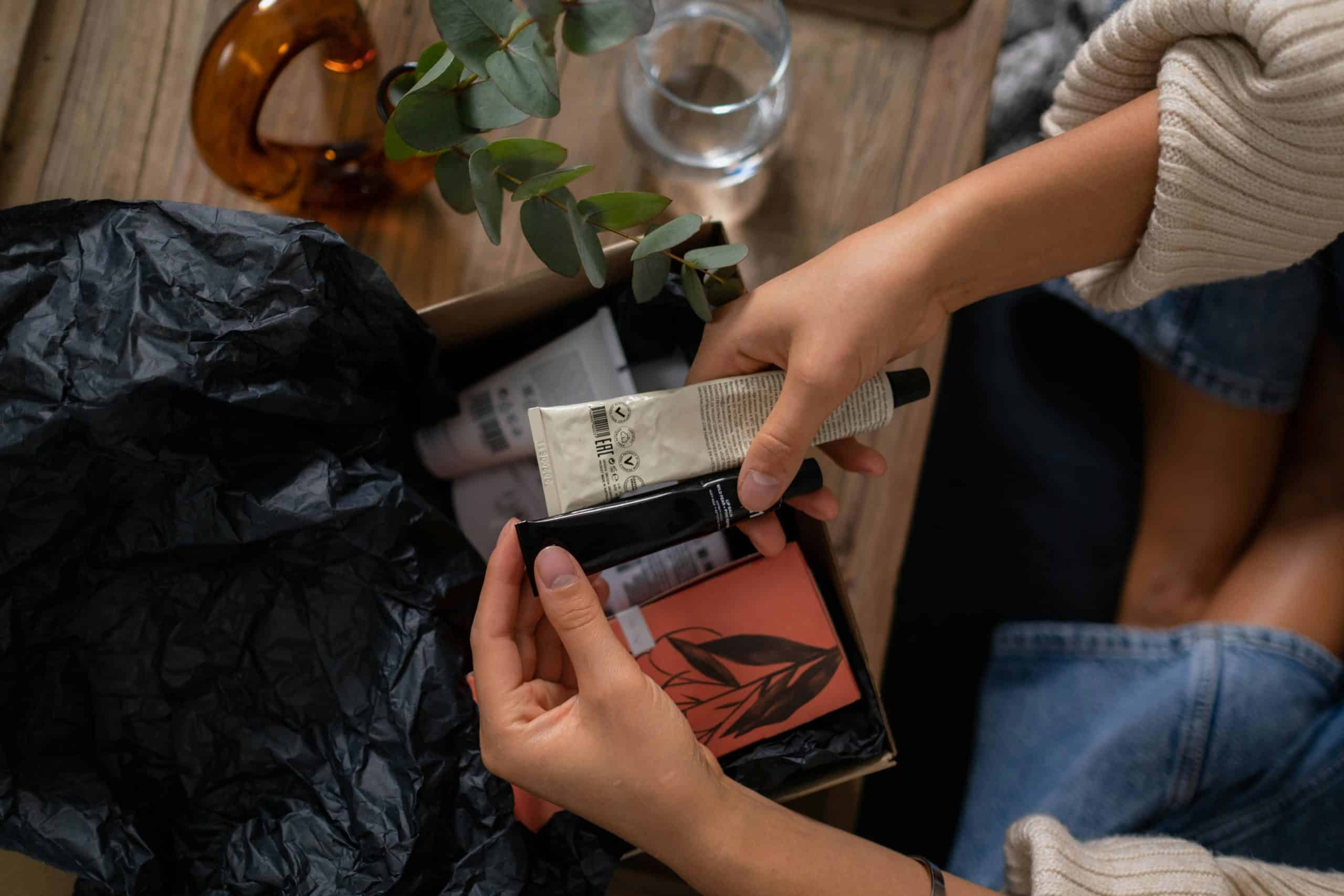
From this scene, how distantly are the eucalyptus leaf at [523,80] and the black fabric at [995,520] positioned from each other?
0.55 metres

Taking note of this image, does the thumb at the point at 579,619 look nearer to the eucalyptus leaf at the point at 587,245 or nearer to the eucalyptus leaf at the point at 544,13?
the eucalyptus leaf at the point at 587,245

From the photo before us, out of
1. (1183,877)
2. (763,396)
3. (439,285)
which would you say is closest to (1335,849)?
(1183,877)

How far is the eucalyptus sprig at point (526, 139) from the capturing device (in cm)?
37

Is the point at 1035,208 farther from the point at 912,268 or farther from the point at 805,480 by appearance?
the point at 805,480

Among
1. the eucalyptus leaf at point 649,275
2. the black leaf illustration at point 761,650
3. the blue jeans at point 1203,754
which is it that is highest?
the eucalyptus leaf at point 649,275

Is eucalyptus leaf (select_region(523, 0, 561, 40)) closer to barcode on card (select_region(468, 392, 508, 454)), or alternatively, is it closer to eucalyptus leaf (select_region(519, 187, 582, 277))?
eucalyptus leaf (select_region(519, 187, 582, 277))

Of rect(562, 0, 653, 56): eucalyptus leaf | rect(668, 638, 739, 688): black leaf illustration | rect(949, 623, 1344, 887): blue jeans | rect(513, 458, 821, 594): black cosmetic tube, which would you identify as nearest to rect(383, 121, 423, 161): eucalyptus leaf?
rect(562, 0, 653, 56): eucalyptus leaf

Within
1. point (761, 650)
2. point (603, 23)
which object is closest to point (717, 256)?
point (603, 23)

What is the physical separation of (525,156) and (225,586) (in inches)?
12.9

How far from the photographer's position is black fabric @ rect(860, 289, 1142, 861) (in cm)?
74

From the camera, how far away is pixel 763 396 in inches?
18.6

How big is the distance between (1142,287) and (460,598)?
0.48m

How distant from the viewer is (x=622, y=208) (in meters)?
0.43


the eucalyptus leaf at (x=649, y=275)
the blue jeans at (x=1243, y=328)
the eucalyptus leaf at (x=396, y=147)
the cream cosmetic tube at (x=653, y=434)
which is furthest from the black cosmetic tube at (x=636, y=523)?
the blue jeans at (x=1243, y=328)
